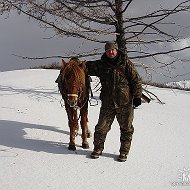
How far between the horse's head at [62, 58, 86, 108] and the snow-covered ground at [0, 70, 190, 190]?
937 mm

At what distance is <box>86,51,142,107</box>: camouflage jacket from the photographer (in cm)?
582

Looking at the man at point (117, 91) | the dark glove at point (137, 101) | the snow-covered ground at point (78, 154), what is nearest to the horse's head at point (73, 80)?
the man at point (117, 91)

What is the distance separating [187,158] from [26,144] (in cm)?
262

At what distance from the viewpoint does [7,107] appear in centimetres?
895

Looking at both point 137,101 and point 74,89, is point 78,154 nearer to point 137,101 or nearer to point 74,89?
point 74,89

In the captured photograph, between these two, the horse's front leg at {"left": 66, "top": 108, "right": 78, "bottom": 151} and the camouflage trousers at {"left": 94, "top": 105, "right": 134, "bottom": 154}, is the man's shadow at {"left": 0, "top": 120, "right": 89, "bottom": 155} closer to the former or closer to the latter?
the horse's front leg at {"left": 66, "top": 108, "right": 78, "bottom": 151}

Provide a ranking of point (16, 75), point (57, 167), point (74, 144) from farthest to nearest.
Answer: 1. point (16, 75)
2. point (74, 144)
3. point (57, 167)

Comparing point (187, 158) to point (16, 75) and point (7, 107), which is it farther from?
point (16, 75)

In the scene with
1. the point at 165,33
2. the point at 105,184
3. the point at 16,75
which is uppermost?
the point at 165,33

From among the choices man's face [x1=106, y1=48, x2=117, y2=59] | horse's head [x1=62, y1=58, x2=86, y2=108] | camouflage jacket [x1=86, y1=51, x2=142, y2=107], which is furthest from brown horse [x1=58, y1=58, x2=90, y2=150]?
man's face [x1=106, y1=48, x2=117, y2=59]

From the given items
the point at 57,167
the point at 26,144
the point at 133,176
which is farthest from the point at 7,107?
the point at 133,176

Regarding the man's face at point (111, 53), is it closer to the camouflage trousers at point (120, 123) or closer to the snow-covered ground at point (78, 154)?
the camouflage trousers at point (120, 123)

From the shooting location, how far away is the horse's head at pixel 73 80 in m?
5.84

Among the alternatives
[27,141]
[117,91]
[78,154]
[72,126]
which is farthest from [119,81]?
[27,141]
